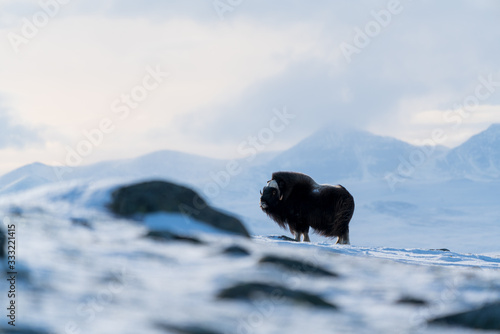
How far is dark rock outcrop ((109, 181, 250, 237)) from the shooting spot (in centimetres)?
880

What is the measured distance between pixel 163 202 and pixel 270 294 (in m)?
2.61

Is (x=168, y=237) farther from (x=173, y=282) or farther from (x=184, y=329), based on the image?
(x=184, y=329)

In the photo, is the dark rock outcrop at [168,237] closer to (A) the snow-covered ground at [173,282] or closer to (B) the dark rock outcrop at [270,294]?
(A) the snow-covered ground at [173,282]

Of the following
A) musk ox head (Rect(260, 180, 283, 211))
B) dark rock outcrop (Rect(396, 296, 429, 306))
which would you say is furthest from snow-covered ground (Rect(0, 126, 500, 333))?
musk ox head (Rect(260, 180, 283, 211))

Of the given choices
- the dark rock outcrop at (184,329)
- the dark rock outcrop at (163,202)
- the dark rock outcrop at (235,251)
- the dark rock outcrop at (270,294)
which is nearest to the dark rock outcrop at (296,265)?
the dark rock outcrop at (235,251)

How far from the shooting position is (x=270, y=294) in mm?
6750

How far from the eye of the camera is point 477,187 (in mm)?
152750

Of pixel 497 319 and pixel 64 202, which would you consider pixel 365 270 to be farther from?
pixel 64 202

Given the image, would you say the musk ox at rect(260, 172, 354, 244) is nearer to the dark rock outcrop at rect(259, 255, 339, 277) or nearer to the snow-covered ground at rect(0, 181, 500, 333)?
the snow-covered ground at rect(0, 181, 500, 333)

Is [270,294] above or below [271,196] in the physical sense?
below

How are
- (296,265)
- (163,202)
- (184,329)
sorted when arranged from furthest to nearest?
(163,202), (296,265), (184,329)

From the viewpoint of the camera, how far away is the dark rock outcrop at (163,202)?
8797 millimetres

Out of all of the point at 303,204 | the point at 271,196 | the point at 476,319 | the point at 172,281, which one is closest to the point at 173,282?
the point at 172,281

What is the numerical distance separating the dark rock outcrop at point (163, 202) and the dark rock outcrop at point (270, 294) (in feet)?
7.66
